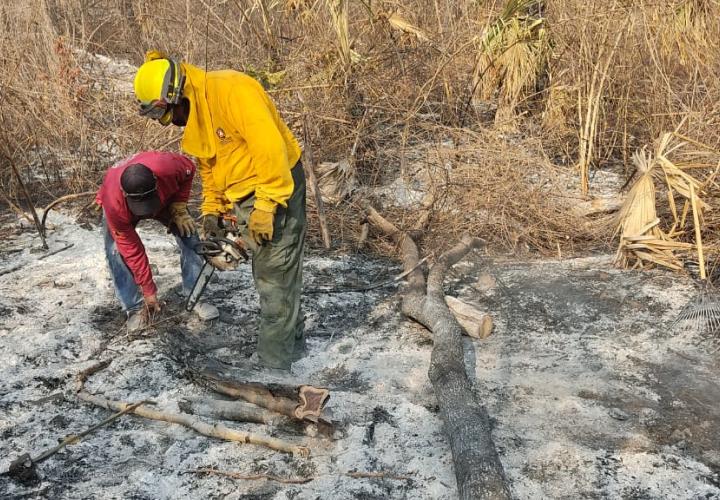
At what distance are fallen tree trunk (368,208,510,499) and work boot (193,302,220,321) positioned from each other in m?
1.39

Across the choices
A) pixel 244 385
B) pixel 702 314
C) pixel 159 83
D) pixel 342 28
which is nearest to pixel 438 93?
pixel 342 28

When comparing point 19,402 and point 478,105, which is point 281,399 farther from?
point 478,105

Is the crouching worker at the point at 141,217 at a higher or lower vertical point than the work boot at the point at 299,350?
higher

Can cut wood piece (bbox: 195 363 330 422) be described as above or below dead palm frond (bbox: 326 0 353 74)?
below

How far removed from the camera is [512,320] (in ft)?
14.9

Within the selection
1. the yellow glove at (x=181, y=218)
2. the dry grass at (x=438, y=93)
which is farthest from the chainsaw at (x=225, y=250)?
the dry grass at (x=438, y=93)

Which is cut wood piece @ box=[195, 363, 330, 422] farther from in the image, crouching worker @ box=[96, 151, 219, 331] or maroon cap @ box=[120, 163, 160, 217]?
maroon cap @ box=[120, 163, 160, 217]

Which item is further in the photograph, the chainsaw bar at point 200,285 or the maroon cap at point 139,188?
the chainsaw bar at point 200,285

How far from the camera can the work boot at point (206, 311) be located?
4586 mm

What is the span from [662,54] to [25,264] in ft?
22.2

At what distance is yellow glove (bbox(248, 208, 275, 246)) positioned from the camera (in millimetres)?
3414

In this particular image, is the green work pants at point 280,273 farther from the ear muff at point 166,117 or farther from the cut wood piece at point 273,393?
the ear muff at point 166,117

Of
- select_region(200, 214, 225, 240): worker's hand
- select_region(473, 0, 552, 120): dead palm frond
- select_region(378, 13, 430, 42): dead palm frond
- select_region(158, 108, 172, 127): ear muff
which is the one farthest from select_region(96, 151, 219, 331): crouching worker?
select_region(473, 0, 552, 120): dead palm frond

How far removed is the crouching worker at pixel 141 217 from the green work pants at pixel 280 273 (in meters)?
0.72
